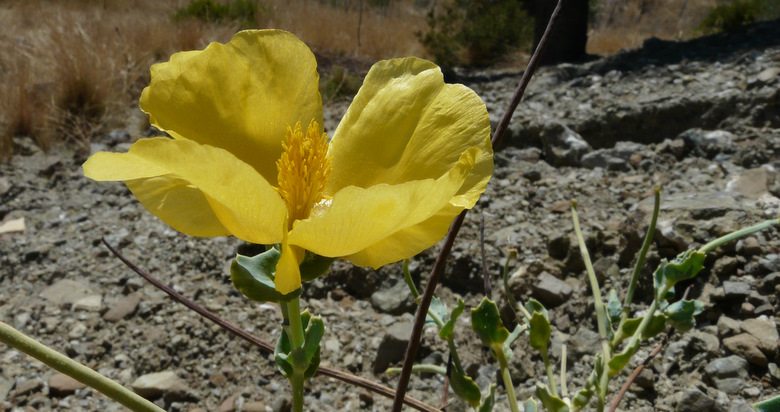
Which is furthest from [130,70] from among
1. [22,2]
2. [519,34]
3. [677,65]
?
[22,2]

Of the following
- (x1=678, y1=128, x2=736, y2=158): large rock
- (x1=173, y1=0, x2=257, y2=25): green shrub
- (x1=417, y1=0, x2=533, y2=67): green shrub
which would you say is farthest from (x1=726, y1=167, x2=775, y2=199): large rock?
(x1=173, y1=0, x2=257, y2=25): green shrub

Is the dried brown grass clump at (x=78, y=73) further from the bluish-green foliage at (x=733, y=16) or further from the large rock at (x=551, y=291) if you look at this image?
the bluish-green foliage at (x=733, y=16)

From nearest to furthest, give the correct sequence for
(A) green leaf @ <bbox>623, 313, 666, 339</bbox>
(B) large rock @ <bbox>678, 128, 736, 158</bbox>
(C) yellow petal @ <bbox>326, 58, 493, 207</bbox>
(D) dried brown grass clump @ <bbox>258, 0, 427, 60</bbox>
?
1. (C) yellow petal @ <bbox>326, 58, 493, 207</bbox>
2. (A) green leaf @ <bbox>623, 313, 666, 339</bbox>
3. (B) large rock @ <bbox>678, 128, 736, 158</bbox>
4. (D) dried brown grass clump @ <bbox>258, 0, 427, 60</bbox>

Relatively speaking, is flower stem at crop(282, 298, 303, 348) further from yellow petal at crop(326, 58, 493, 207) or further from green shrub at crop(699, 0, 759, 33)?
green shrub at crop(699, 0, 759, 33)

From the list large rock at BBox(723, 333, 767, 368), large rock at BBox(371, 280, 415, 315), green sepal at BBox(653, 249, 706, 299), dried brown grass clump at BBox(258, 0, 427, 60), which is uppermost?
green sepal at BBox(653, 249, 706, 299)

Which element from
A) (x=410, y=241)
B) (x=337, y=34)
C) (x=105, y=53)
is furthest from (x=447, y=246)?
(x=337, y=34)

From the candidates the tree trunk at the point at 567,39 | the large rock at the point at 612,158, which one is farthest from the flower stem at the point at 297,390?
the tree trunk at the point at 567,39

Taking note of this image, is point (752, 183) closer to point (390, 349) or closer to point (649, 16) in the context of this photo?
point (390, 349)
